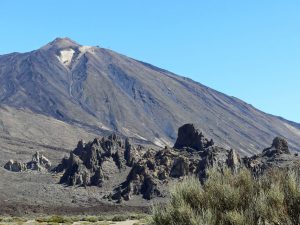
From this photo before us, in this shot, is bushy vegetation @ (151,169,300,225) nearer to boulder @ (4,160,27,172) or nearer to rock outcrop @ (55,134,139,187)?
rock outcrop @ (55,134,139,187)

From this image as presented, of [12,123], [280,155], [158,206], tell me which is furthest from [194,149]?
[12,123]

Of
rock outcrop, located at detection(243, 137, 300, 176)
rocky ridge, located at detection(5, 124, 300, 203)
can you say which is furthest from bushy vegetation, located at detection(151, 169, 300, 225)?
rock outcrop, located at detection(243, 137, 300, 176)

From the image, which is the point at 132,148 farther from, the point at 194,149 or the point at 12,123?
the point at 12,123

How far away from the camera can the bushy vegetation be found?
1711cm

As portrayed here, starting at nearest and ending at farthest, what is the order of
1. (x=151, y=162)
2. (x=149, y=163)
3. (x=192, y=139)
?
1. (x=149, y=163)
2. (x=151, y=162)
3. (x=192, y=139)

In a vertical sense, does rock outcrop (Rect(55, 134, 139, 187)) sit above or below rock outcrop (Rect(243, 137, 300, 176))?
below

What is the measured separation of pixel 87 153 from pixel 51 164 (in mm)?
23006

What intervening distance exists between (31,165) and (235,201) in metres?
98.2

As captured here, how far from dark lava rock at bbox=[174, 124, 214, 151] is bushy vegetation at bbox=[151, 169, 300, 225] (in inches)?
3167

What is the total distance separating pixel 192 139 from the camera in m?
104

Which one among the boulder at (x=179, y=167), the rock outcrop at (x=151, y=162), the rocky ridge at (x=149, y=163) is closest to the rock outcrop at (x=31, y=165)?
the rocky ridge at (x=149, y=163)

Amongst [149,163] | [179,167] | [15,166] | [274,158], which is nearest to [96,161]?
[149,163]

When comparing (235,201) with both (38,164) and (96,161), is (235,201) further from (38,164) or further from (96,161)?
(38,164)

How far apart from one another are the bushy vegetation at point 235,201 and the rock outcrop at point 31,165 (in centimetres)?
8939
